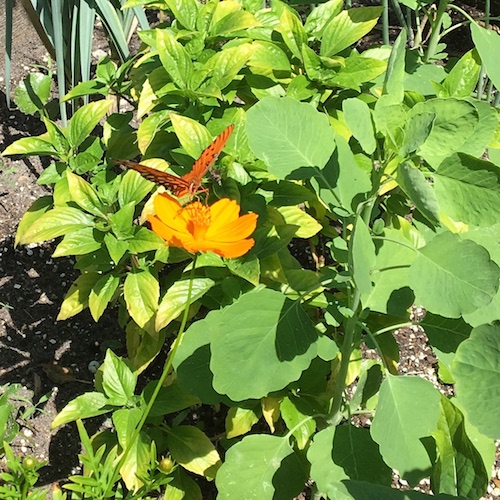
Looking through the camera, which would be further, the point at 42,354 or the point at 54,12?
the point at 42,354

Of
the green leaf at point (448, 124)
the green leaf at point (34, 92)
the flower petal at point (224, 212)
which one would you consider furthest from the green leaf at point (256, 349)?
the green leaf at point (34, 92)

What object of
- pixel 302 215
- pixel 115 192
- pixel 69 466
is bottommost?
pixel 69 466

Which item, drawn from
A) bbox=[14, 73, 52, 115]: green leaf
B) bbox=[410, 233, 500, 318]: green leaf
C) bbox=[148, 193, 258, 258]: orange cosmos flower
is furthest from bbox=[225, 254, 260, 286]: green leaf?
bbox=[14, 73, 52, 115]: green leaf

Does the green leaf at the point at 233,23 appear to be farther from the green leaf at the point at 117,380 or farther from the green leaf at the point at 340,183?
the green leaf at the point at 117,380

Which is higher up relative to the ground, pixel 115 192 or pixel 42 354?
pixel 115 192

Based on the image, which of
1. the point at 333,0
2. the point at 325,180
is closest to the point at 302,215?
the point at 325,180

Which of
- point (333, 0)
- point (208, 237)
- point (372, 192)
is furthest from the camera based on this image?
point (333, 0)

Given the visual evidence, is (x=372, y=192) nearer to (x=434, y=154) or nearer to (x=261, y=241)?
(x=434, y=154)

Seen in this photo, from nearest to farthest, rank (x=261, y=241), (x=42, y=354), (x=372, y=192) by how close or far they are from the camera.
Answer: (x=372, y=192) → (x=261, y=241) → (x=42, y=354)
